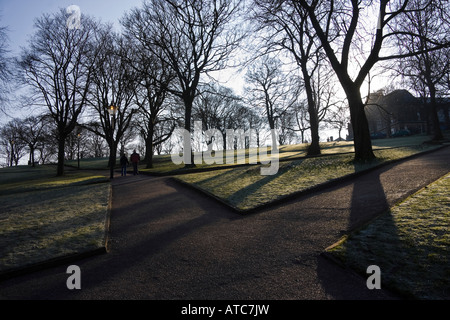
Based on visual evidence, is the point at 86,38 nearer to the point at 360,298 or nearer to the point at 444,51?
the point at 360,298

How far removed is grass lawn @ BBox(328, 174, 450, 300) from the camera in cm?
266

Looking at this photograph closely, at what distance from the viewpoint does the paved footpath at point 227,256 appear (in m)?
3.00

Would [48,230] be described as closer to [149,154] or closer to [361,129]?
[361,129]

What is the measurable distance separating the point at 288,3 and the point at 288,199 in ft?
36.4

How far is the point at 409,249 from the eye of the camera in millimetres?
3266

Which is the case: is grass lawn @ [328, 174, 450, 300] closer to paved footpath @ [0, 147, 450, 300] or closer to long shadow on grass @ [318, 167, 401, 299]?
long shadow on grass @ [318, 167, 401, 299]

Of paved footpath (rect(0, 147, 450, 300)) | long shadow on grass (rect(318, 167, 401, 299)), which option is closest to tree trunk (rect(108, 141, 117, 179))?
paved footpath (rect(0, 147, 450, 300))

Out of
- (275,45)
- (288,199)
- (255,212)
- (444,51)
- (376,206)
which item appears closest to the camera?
(376,206)

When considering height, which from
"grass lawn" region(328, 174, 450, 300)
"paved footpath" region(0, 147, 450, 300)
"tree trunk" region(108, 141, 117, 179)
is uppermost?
"tree trunk" region(108, 141, 117, 179)

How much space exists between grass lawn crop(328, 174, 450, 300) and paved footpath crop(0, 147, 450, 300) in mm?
250

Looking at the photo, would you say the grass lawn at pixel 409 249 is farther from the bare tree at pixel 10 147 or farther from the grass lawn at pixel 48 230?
the bare tree at pixel 10 147

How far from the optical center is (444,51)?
19.0 meters
